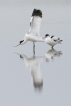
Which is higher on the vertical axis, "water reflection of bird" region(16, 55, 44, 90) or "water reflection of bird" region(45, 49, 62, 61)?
"water reflection of bird" region(45, 49, 62, 61)

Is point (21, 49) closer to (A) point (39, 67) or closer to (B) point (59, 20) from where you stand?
(A) point (39, 67)

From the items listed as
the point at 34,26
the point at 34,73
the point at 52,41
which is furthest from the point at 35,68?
the point at 52,41

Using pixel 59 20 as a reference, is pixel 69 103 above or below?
below

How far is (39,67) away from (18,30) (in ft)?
26.8

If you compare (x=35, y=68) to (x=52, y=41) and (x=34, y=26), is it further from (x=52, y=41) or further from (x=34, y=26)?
(x=52, y=41)

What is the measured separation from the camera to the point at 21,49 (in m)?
15.4

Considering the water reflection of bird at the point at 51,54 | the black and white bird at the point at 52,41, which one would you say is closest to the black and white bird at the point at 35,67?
the water reflection of bird at the point at 51,54

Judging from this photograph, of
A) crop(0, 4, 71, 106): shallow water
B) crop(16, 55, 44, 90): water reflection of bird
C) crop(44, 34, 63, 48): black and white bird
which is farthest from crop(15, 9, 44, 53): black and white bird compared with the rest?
crop(16, 55, 44, 90): water reflection of bird

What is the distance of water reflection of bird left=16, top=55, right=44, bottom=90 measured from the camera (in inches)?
394

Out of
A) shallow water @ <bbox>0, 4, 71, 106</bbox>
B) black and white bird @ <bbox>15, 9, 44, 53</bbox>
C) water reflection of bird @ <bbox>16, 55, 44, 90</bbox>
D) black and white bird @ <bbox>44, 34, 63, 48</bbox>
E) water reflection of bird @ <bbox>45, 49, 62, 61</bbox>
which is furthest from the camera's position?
black and white bird @ <bbox>44, 34, 63, 48</bbox>

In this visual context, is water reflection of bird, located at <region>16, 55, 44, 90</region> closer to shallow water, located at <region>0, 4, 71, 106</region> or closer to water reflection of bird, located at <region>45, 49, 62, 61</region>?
shallow water, located at <region>0, 4, 71, 106</region>

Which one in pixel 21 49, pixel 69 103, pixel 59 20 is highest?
pixel 59 20

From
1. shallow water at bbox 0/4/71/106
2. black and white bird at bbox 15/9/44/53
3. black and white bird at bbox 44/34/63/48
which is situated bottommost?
shallow water at bbox 0/4/71/106

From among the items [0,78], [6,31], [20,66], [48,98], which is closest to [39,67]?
[20,66]
